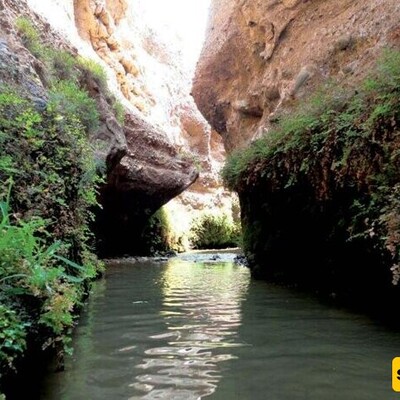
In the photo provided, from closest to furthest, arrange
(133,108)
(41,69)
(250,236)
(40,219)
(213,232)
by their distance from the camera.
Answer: (40,219), (41,69), (250,236), (133,108), (213,232)

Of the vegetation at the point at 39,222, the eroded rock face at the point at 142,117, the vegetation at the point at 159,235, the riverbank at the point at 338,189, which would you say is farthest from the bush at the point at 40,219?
the vegetation at the point at 159,235

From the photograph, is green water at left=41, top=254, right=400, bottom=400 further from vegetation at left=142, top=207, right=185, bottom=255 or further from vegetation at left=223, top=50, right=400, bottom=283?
vegetation at left=142, top=207, right=185, bottom=255

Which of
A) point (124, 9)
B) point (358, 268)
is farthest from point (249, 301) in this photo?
point (124, 9)

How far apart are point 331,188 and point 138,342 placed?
365 cm

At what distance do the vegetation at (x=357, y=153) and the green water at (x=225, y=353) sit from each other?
90cm

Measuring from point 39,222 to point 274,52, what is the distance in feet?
41.8

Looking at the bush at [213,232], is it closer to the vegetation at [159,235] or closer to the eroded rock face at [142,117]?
the eroded rock face at [142,117]

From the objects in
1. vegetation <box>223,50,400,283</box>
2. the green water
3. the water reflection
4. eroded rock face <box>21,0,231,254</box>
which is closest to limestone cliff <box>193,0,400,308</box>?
vegetation <box>223,50,400,283</box>

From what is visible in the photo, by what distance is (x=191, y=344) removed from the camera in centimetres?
436

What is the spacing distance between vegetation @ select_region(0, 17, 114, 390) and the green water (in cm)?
40

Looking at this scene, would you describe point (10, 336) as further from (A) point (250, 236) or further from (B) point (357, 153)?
(A) point (250, 236)

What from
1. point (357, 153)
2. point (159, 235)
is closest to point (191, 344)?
point (357, 153)

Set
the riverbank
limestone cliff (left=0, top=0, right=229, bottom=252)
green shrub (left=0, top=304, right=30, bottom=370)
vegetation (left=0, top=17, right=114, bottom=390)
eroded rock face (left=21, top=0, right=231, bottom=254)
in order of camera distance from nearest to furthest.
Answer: green shrub (left=0, top=304, right=30, bottom=370)
vegetation (left=0, top=17, right=114, bottom=390)
the riverbank
limestone cliff (left=0, top=0, right=229, bottom=252)
eroded rock face (left=21, top=0, right=231, bottom=254)

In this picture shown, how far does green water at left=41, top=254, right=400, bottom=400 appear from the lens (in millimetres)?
3111
